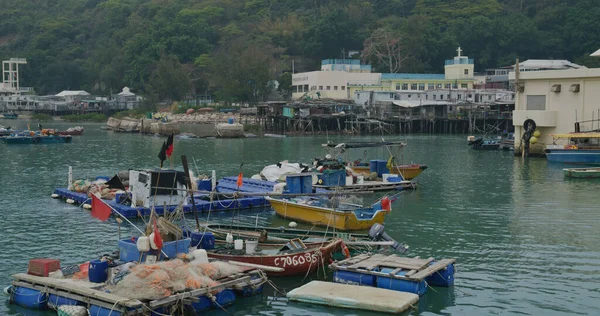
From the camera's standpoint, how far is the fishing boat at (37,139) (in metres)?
74.7

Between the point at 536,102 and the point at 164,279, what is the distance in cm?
4581

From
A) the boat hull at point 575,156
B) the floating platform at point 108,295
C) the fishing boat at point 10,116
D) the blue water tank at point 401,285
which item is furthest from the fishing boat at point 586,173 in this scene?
the fishing boat at point 10,116

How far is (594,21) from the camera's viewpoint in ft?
405

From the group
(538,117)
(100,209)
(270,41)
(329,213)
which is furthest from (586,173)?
(270,41)

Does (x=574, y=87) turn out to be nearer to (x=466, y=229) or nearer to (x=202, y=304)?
(x=466, y=229)

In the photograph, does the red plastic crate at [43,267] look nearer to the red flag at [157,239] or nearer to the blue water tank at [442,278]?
the red flag at [157,239]

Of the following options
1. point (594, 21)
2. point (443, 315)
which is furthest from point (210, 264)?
point (594, 21)

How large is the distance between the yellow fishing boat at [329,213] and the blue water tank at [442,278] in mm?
5701

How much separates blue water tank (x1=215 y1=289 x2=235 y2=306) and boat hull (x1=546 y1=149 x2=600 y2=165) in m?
38.0

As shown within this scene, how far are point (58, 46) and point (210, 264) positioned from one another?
153m

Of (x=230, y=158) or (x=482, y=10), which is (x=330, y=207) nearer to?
(x=230, y=158)

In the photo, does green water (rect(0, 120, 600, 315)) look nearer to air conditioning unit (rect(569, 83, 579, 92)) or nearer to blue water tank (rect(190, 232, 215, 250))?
blue water tank (rect(190, 232, 215, 250))

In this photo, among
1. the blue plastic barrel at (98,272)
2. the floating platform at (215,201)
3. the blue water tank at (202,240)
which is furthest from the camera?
the floating platform at (215,201)

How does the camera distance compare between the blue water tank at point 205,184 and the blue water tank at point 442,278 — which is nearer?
the blue water tank at point 442,278
